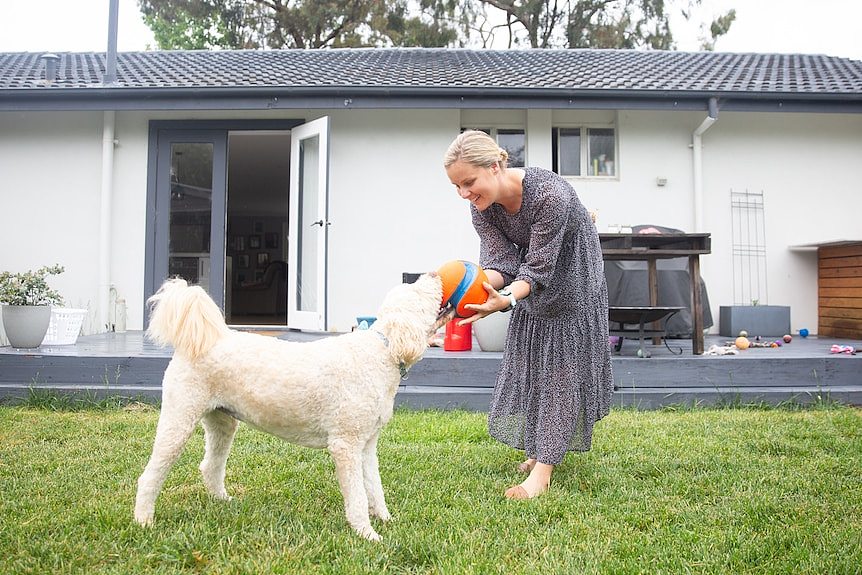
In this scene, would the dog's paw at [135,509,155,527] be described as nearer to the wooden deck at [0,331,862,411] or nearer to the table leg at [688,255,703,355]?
the wooden deck at [0,331,862,411]

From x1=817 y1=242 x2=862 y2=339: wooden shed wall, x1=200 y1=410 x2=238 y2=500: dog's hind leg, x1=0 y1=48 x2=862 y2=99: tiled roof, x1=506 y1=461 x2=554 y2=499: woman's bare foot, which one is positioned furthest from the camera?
x1=0 y1=48 x2=862 y2=99: tiled roof

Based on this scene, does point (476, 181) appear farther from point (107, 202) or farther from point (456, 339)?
point (107, 202)

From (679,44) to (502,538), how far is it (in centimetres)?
1738

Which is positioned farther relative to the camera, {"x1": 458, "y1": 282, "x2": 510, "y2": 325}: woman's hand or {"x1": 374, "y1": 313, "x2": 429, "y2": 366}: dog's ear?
{"x1": 458, "y1": 282, "x2": 510, "y2": 325}: woman's hand

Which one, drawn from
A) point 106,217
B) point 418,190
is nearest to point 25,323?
point 106,217

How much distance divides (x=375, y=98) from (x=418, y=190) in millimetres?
1192

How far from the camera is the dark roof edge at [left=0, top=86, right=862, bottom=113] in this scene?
24.2ft

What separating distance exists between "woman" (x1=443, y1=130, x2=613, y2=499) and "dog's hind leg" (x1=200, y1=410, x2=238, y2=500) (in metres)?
1.19

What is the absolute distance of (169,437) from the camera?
233cm

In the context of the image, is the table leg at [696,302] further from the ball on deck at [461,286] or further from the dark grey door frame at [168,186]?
the dark grey door frame at [168,186]

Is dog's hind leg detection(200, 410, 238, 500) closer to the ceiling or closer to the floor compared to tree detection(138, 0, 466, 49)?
closer to the floor

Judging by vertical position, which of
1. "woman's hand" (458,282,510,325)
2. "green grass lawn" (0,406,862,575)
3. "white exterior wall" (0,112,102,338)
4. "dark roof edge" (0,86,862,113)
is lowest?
"green grass lawn" (0,406,862,575)

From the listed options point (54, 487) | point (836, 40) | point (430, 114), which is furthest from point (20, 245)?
point (836, 40)

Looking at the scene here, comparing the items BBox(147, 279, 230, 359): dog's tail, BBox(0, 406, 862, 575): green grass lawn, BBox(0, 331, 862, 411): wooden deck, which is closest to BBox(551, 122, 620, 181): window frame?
BBox(0, 331, 862, 411): wooden deck
